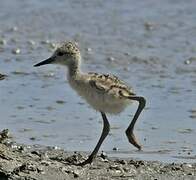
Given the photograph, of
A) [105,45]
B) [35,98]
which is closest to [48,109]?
[35,98]

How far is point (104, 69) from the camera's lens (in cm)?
1151

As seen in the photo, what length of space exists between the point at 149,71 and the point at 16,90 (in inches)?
76.2

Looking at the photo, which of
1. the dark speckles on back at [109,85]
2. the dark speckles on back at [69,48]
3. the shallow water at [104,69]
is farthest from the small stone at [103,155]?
the dark speckles on back at [69,48]

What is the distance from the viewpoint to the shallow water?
8.93 meters

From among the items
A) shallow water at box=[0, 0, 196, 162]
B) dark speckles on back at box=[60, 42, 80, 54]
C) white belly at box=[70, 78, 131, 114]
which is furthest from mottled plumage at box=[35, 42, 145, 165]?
shallow water at box=[0, 0, 196, 162]

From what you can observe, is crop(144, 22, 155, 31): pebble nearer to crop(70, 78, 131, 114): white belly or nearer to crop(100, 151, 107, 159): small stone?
crop(100, 151, 107, 159): small stone

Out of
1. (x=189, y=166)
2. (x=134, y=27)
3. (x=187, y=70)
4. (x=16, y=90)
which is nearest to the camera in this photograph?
(x=189, y=166)

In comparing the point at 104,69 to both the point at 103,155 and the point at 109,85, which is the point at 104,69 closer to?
the point at 103,155

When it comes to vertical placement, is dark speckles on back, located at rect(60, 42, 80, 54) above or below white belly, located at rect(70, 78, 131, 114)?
above

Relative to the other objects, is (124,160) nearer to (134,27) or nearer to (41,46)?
(41,46)

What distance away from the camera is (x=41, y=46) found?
13.1 meters

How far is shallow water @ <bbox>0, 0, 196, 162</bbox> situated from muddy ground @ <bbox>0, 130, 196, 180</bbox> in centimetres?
45

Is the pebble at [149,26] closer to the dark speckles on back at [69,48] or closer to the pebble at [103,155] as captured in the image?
the dark speckles on back at [69,48]

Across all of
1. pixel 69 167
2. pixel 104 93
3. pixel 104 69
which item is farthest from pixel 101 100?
pixel 104 69
